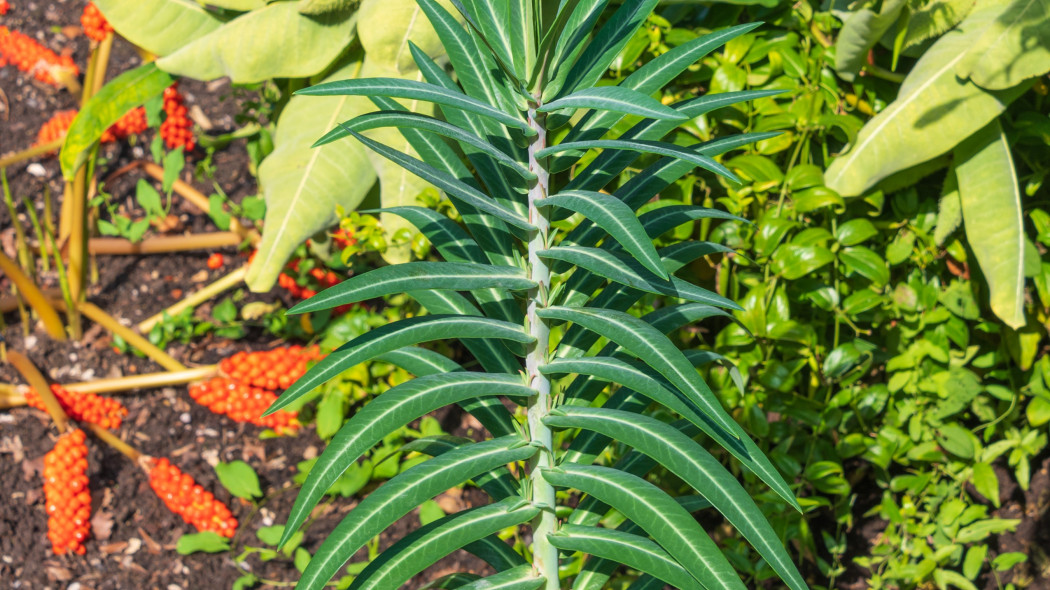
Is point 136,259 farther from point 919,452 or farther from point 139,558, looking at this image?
point 919,452

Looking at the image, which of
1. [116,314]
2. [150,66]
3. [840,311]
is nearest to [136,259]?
[116,314]

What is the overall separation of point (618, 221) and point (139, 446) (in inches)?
88.4

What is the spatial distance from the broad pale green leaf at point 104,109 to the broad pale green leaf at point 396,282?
1.68 meters

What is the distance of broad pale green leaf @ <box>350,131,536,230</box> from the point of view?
724 millimetres

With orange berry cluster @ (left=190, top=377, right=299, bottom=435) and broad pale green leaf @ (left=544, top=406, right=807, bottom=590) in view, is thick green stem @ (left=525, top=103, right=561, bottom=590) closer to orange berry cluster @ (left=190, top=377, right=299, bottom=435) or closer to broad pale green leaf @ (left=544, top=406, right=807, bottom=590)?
broad pale green leaf @ (left=544, top=406, right=807, bottom=590)

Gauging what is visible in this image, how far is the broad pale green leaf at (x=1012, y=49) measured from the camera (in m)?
1.38

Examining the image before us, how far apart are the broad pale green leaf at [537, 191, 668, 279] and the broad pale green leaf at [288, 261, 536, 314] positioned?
0.11 metres

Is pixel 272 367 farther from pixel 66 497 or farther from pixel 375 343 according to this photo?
pixel 375 343

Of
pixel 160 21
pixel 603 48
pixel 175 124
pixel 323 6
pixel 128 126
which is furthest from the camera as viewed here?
pixel 128 126

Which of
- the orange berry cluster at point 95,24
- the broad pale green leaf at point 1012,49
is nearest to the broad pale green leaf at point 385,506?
the broad pale green leaf at point 1012,49

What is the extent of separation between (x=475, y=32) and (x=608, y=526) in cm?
64

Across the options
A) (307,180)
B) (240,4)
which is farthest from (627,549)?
(240,4)

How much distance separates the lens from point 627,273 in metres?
0.75

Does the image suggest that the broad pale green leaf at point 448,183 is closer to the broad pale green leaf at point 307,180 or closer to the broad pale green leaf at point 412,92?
the broad pale green leaf at point 412,92
